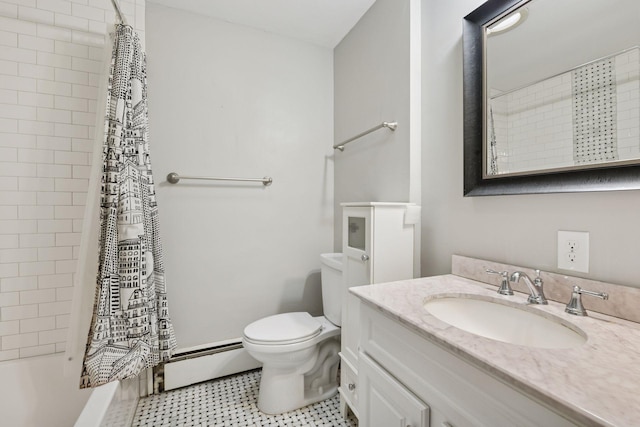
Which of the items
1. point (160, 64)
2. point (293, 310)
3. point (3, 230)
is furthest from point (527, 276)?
point (3, 230)

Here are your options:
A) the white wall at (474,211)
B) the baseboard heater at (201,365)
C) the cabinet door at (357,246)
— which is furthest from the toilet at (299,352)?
the white wall at (474,211)

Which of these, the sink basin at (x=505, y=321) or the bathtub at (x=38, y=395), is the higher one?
the sink basin at (x=505, y=321)

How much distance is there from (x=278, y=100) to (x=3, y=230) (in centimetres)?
165

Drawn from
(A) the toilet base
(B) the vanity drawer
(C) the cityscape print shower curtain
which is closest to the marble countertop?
(B) the vanity drawer

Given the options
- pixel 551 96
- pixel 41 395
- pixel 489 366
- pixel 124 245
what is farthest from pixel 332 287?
pixel 41 395

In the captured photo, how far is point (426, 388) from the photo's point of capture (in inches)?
26.7

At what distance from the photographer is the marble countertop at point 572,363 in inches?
15.8

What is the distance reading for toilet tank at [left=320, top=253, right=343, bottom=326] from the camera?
5.27 ft

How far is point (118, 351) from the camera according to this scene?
1.18 meters

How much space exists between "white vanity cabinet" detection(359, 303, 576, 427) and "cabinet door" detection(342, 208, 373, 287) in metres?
0.34

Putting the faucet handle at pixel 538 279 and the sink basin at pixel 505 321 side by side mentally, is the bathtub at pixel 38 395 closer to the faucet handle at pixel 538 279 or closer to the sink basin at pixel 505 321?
the sink basin at pixel 505 321

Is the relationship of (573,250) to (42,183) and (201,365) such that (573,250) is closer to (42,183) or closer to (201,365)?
(201,365)

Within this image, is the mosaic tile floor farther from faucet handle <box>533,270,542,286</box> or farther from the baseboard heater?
faucet handle <box>533,270,542,286</box>

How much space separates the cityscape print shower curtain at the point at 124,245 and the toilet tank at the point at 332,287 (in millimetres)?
914
